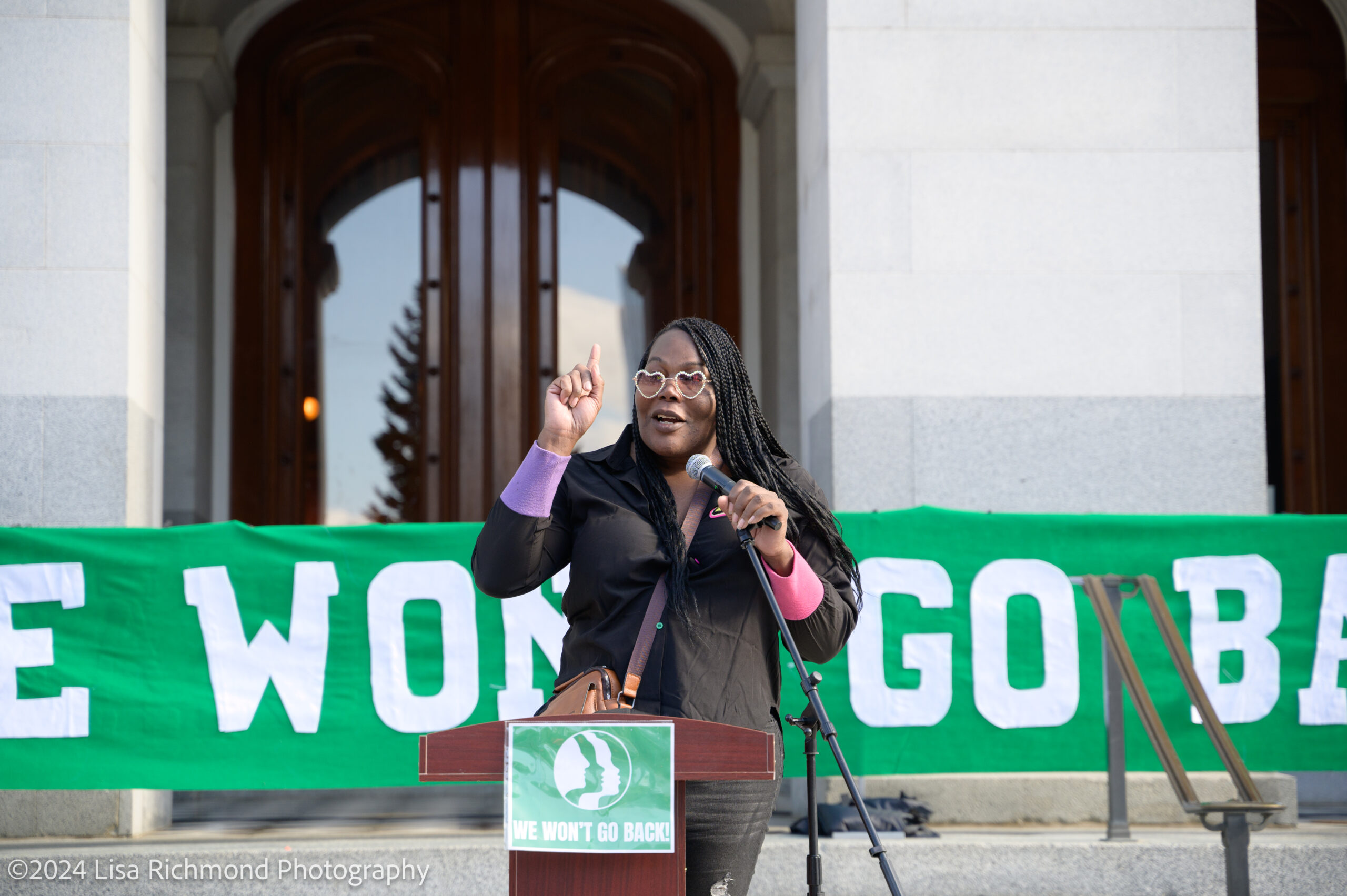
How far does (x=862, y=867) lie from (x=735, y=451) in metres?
3.21

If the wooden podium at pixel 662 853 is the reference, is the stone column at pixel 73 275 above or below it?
above

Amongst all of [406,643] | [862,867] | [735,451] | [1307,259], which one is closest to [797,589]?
[735,451]

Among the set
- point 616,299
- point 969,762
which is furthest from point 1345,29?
point 969,762

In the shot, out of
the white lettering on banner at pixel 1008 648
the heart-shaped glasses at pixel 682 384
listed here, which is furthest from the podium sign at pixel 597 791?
the white lettering on banner at pixel 1008 648

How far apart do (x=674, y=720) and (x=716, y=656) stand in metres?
0.39

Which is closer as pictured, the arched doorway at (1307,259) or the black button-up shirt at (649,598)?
the black button-up shirt at (649,598)

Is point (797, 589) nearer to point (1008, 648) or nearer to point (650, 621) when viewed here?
point (650, 621)

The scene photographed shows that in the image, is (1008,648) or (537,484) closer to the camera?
(537,484)

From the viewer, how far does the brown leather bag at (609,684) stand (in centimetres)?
274

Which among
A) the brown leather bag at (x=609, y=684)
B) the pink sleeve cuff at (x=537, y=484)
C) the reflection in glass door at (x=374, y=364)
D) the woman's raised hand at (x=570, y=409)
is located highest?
the reflection in glass door at (x=374, y=364)

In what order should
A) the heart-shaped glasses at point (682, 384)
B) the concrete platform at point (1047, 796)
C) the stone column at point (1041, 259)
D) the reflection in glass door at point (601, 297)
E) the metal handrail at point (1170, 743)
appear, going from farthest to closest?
the reflection in glass door at point (601, 297) < the stone column at point (1041, 259) < the concrete platform at point (1047, 796) < the metal handrail at point (1170, 743) < the heart-shaped glasses at point (682, 384)

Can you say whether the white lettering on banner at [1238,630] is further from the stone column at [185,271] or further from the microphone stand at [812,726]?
the stone column at [185,271]

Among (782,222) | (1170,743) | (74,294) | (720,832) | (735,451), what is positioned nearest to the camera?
(720,832)

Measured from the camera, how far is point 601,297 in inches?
409
